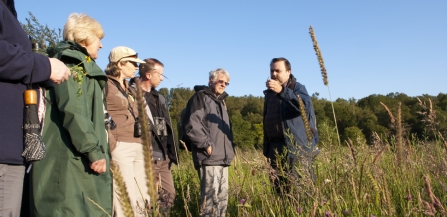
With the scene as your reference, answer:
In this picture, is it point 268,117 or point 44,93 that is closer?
point 44,93

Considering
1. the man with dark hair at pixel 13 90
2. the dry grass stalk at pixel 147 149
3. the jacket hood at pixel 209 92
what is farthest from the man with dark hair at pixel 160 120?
the dry grass stalk at pixel 147 149

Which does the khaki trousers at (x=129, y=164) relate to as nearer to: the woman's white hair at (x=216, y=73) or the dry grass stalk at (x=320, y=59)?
the woman's white hair at (x=216, y=73)

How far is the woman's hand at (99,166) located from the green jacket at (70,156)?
0.04m

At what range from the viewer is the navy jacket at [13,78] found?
2.04 m

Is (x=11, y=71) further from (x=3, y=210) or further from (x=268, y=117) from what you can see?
(x=268, y=117)

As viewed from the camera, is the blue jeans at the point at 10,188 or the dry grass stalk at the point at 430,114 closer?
the blue jeans at the point at 10,188

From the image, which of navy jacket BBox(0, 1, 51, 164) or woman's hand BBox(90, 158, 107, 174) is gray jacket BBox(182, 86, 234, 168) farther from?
navy jacket BBox(0, 1, 51, 164)

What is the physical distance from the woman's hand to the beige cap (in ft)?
5.65

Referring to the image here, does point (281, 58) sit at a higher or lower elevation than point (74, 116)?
higher

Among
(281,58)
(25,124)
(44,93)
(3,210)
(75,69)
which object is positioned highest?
(281,58)

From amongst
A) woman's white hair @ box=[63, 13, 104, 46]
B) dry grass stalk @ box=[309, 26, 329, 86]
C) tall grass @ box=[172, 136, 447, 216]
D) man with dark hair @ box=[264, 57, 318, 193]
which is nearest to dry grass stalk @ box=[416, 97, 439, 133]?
tall grass @ box=[172, 136, 447, 216]

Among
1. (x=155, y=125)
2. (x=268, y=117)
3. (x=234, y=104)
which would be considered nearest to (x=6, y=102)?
(x=155, y=125)

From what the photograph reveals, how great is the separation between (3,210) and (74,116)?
814 mm

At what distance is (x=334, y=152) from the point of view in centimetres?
231
